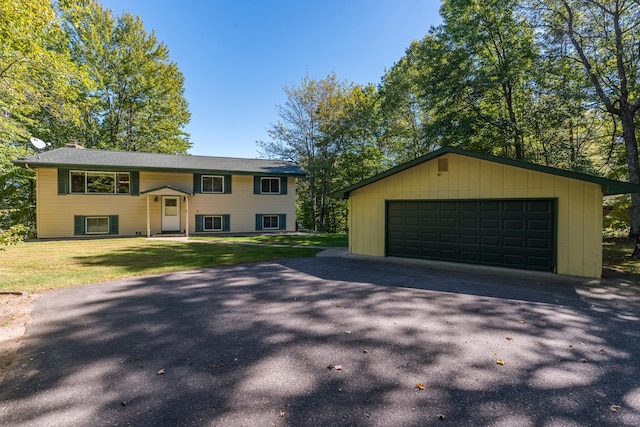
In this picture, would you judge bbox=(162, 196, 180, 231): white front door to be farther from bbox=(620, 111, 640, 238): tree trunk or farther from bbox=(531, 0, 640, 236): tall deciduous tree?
bbox=(620, 111, 640, 238): tree trunk

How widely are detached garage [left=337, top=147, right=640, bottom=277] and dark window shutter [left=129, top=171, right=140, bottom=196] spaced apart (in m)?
12.5

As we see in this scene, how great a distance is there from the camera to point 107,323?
4418 mm

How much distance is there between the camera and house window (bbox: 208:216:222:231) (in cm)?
1833

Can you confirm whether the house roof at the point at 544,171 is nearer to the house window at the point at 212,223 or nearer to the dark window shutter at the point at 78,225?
the house window at the point at 212,223

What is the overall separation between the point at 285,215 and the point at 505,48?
1486 cm

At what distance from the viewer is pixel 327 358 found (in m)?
3.36

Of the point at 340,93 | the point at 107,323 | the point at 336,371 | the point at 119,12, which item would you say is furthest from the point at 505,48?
the point at 119,12

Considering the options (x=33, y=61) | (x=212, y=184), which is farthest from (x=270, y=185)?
(x=33, y=61)

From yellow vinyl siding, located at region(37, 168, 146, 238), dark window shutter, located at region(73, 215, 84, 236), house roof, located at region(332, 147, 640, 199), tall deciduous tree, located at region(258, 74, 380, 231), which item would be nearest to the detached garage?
house roof, located at region(332, 147, 640, 199)

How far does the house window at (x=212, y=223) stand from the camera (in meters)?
18.3

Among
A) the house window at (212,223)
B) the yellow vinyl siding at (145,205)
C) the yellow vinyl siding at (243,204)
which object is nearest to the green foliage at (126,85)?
the yellow vinyl siding at (145,205)

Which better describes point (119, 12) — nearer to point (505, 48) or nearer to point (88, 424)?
point (505, 48)

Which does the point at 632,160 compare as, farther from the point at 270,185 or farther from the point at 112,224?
the point at 112,224

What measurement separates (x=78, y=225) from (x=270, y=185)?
414 inches
